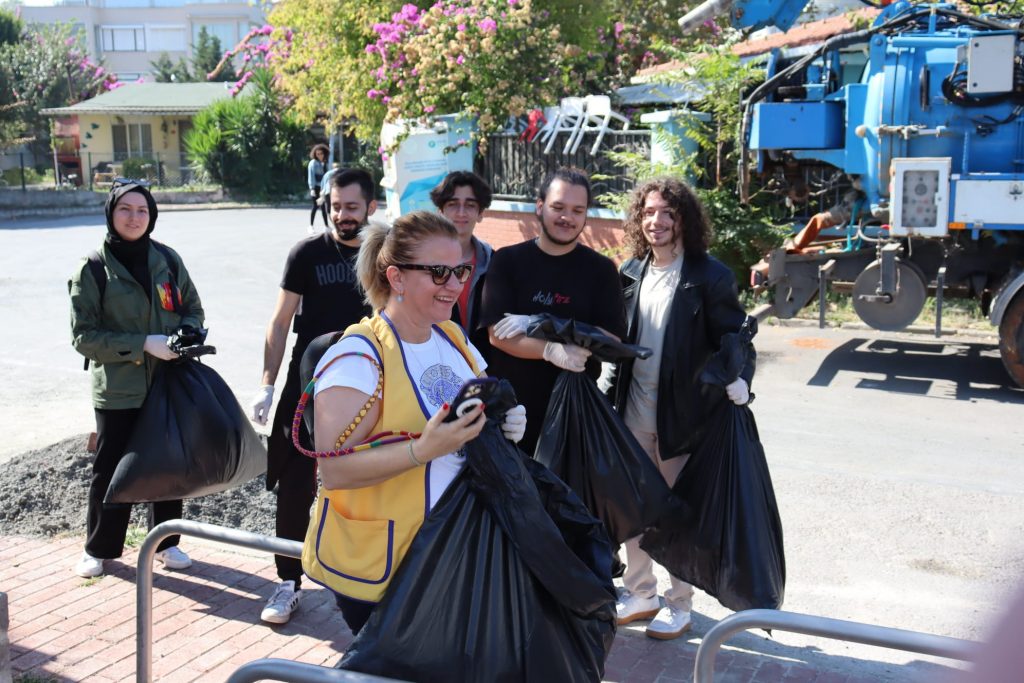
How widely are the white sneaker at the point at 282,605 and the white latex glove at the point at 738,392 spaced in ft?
6.72

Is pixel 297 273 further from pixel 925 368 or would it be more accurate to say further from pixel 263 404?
pixel 925 368

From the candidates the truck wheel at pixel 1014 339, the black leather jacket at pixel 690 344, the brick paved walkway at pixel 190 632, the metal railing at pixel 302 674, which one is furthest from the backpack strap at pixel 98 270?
the truck wheel at pixel 1014 339

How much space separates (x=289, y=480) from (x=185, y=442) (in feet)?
1.54

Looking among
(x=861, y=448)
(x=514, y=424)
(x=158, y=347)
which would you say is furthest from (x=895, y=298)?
(x=514, y=424)

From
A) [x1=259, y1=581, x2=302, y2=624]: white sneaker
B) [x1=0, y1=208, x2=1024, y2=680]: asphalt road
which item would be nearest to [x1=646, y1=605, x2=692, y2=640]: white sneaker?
[x1=0, y1=208, x2=1024, y2=680]: asphalt road

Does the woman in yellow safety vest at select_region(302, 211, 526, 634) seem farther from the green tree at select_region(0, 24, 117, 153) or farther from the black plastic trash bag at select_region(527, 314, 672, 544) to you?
the green tree at select_region(0, 24, 117, 153)

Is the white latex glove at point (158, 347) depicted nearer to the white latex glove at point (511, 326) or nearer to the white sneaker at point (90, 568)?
the white sneaker at point (90, 568)

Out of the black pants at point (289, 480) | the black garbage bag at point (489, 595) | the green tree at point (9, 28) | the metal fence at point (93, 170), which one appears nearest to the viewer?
the black garbage bag at point (489, 595)

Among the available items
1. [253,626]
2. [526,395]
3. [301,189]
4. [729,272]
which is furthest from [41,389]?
[301,189]

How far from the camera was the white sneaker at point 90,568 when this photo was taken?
16.4ft

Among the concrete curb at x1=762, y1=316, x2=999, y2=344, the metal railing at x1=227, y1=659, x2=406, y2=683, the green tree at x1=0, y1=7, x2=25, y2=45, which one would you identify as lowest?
the concrete curb at x1=762, y1=316, x2=999, y2=344

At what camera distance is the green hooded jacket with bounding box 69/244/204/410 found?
479 cm

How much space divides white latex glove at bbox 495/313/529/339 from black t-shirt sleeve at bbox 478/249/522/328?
0.37ft

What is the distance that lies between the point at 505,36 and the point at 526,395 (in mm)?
10184
